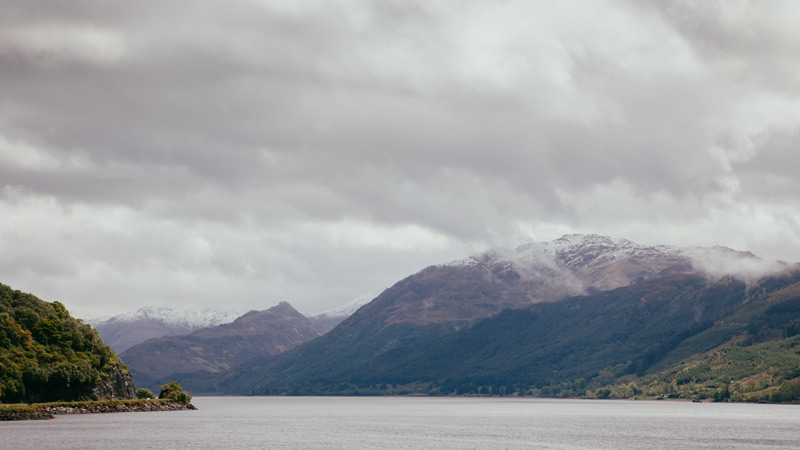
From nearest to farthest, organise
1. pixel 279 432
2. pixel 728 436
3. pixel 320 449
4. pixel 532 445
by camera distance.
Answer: pixel 320 449 → pixel 532 445 → pixel 728 436 → pixel 279 432

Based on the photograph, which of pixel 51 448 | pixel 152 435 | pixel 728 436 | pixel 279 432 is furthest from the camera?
pixel 279 432

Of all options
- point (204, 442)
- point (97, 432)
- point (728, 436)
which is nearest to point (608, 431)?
point (728, 436)

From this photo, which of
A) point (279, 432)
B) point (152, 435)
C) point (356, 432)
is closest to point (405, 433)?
point (356, 432)

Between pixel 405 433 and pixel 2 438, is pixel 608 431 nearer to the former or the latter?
pixel 405 433

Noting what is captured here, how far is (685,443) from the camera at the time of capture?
519 feet

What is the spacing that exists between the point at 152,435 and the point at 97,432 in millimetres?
11192

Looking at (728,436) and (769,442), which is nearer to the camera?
(769,442)

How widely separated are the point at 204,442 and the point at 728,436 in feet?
367

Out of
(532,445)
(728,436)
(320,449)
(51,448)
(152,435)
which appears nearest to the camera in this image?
(51,448)

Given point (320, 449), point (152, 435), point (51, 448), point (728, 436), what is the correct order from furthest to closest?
point (728, 436) → point (152, 435) → point (320, 449) → point (51, 448)

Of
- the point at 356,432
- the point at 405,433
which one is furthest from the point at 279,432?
the point at 405,433

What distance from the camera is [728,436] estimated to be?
580 feet

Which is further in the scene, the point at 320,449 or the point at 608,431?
the point at 608,431

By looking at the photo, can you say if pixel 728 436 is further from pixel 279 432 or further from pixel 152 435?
pixel 152 435
